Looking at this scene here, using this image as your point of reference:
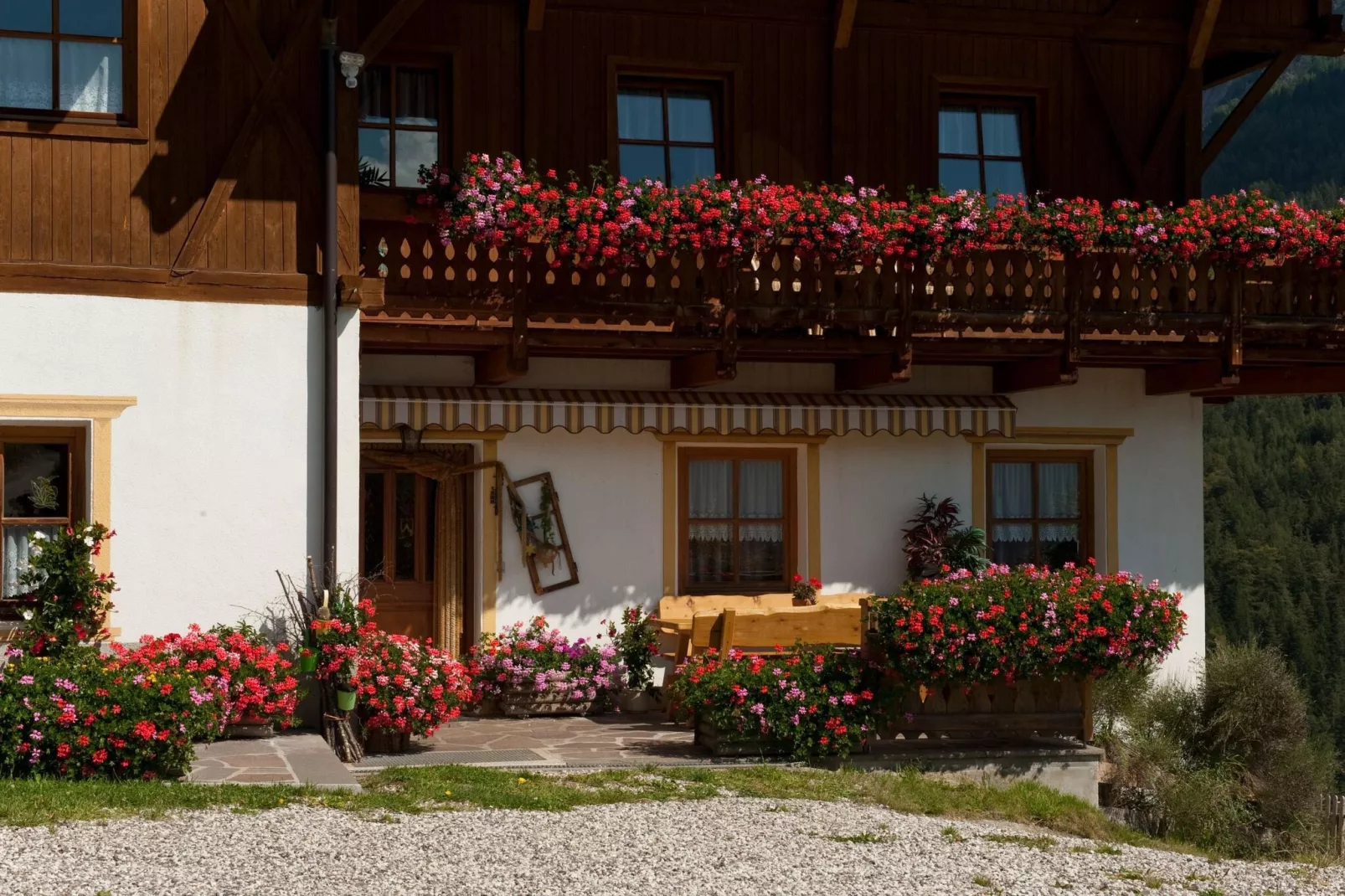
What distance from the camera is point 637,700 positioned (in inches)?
578

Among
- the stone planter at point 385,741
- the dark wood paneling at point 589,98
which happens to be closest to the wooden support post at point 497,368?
the dark wood paneling at point 589,98

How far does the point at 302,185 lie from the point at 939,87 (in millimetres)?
7000

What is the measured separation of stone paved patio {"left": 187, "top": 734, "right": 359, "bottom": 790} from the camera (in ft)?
30.6

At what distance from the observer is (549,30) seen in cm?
1512

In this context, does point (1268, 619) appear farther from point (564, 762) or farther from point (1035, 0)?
point (564, 762)

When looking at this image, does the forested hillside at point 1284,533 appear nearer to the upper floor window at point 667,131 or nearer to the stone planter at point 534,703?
the upper floor window at point 667,131

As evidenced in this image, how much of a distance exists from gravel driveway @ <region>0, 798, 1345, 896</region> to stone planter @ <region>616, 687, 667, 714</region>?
5.40 m

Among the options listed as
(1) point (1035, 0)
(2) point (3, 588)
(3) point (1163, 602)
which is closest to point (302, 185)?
(2) point (3, 588)

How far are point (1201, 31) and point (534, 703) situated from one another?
29.9 feet

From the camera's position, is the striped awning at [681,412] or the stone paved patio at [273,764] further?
the striped awning at [681,412]

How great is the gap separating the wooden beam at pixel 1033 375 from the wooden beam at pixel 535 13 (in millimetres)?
5303

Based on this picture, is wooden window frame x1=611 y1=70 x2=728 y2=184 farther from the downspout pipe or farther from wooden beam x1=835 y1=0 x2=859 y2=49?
the downspout pipe

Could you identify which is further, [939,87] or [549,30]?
[939,87]

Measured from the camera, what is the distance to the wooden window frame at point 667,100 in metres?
15.5
